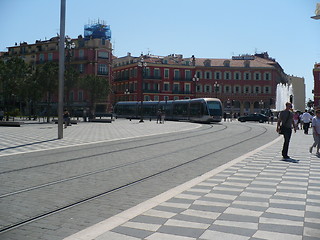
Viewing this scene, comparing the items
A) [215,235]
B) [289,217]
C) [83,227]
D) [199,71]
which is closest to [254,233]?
[215,235]

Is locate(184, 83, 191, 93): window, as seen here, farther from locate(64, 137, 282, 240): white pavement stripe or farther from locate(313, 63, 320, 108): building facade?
locate(64, 137, 282, 240): white pavement stripe

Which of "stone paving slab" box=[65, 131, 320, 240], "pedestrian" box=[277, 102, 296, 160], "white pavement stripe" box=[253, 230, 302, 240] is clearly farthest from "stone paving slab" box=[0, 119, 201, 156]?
"white pavement stripe" box=[253, 230, 302, 240]

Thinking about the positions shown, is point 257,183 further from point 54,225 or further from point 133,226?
point 54,225

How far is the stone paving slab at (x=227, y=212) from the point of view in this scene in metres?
4.65

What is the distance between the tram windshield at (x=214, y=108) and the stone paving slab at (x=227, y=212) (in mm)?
33079

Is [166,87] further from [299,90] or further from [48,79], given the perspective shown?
[299,90]

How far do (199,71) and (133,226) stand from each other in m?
81.7

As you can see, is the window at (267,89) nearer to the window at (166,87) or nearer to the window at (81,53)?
the window at (166,87)

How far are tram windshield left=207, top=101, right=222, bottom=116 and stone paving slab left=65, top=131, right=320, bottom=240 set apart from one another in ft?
109

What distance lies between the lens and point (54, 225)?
198 inches

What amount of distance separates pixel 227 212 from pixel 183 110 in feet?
136

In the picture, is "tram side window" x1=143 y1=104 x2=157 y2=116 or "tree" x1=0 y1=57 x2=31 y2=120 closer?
"tree" x1=0 y1=57 x2=31 y2=120

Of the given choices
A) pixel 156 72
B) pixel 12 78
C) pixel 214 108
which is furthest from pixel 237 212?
pixel 156 72

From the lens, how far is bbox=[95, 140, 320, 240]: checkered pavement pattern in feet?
15.3
